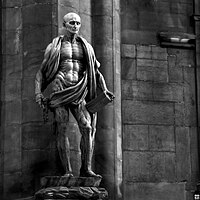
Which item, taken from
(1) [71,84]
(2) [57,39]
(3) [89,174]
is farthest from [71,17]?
(3) [89,174]

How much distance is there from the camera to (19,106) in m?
22.2

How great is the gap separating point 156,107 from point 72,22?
4.18m

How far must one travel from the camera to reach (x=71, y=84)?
20.7 metres

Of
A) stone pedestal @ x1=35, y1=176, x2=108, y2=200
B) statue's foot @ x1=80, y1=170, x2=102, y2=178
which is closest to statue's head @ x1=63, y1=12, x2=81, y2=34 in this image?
statue's foot @ x1=80, y1=170, x2=102, y2=178

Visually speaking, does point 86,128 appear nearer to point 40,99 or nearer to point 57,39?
point 40,99

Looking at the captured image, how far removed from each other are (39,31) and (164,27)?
381cm

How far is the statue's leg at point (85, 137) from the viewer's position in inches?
813

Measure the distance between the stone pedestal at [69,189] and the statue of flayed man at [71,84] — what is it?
18 cm

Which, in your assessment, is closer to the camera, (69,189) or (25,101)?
(69,189)

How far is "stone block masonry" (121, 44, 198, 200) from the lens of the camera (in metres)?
23.5

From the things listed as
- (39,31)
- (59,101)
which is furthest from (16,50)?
(59,101)

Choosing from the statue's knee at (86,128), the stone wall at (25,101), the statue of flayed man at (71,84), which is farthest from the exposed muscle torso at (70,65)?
the stone wall at (25,101)

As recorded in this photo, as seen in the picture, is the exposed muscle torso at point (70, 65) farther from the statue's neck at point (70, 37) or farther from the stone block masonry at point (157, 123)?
the stone block masonry at point (157, 123)

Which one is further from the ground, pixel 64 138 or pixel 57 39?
pixel 57 39
